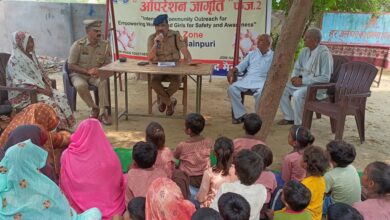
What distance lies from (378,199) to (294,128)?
1029mm

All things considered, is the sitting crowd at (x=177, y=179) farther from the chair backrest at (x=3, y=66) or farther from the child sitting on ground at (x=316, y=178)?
the chair backrest at (x=3, y=66)

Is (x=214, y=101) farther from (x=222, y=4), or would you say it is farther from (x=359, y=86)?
(x=359, y=86)

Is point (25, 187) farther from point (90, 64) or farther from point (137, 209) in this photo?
point (90, 64)

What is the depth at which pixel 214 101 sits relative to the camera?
21.4 feet

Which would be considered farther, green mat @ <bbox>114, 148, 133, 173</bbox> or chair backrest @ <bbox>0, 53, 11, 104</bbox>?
chair backrest @ <bbox>0, 53, 11, 104</bbox>

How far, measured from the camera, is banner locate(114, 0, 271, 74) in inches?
263

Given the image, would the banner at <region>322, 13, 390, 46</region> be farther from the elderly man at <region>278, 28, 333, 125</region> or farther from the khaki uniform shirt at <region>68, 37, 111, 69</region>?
the khaki uniform shirt at <region>68, 37, 111, 69</region>

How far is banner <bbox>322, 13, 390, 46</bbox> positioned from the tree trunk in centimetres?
575

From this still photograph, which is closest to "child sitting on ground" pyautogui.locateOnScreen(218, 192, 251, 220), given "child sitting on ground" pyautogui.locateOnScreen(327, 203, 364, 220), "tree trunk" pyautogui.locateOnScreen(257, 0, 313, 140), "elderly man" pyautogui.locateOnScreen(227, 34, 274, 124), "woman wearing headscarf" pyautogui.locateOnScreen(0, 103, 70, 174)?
"child sitting on ground" pyautogui.locateOnScreen(327, 203, 364, 220)

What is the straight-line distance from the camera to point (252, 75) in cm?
541

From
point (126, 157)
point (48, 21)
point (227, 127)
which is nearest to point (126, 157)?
point (126, 157)

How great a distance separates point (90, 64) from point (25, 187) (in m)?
3.49

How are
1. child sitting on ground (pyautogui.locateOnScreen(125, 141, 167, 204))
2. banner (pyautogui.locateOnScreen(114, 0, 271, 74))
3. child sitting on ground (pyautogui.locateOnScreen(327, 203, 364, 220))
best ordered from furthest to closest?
banner (pyautogui.locateOnScreen(114, 0, 271, 74)), child sitting on ground (pyautogui.locateOnScreen(125, 141, 167, 204)), child sitting on ground (pyautogui.locateOnScreen(327, 203, 364, 220))

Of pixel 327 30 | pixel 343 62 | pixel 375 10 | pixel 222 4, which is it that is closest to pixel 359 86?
pixel 343 62
